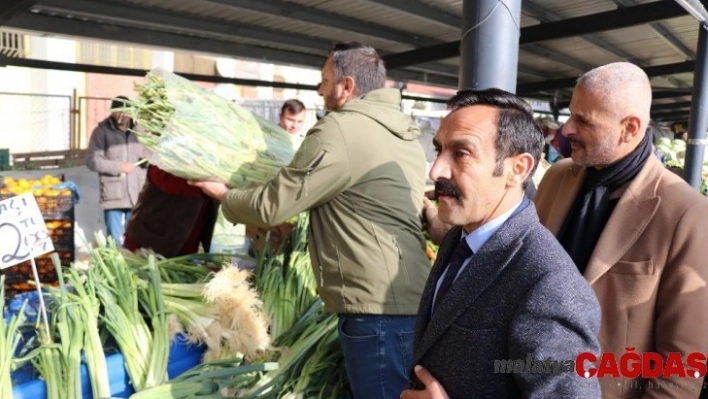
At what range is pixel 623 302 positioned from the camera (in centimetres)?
163

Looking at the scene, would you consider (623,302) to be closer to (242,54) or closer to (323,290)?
(323,290)

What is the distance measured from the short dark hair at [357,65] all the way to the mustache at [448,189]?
106cm

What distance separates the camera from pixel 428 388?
3.98 ft

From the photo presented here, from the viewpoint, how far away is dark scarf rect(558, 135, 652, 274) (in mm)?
1728

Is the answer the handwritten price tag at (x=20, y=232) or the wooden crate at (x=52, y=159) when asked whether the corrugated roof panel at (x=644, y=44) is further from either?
the wooden crate at (x=52, y=159)

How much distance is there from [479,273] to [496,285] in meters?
0.04

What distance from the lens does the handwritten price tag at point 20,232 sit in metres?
2.13

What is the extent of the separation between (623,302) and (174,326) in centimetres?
156

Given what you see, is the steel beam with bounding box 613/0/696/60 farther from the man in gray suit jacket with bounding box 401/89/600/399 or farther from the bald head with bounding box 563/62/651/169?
the man in gray suit jacket with bounding box 401/89/600/399

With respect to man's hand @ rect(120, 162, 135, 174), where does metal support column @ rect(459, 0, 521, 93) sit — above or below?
above

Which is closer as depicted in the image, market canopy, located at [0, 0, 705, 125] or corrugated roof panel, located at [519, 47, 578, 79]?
market canopy, located at [0, 0, 705, 125]

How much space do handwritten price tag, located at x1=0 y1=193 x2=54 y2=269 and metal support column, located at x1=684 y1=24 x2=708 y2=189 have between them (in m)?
4.70

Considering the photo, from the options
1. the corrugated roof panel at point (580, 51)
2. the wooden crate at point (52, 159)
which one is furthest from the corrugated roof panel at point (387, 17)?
the wooden crate at point (52, 159)

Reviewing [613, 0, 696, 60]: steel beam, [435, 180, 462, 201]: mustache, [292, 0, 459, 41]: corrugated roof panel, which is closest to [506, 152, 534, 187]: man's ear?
[435, 180, 462, 201]: mustache
